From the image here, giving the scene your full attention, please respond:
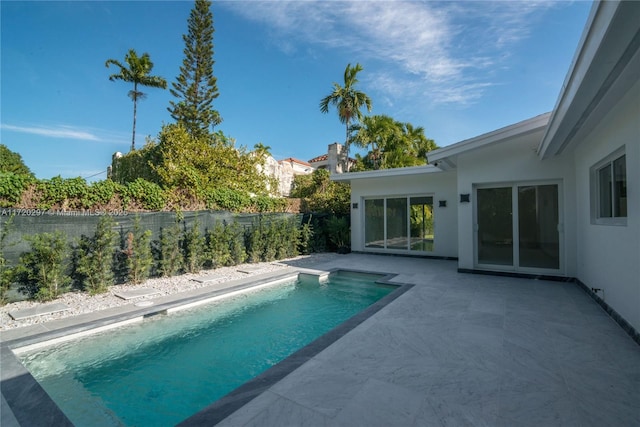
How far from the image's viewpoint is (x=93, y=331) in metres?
4.25

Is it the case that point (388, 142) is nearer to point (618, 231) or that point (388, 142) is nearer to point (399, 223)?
point (399, 223)

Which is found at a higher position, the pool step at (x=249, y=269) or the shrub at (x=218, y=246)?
the shrub at (x=218, y=246)

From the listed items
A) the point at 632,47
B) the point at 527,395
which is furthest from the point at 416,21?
the point at 527,395

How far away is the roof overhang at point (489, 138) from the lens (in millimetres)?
6344

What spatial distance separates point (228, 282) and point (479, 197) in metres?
6.72

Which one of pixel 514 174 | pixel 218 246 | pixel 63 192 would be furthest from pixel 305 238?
pixel 63 192

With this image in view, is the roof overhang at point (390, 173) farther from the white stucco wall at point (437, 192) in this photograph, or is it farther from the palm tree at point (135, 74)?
the palm tree at point (135, 74)

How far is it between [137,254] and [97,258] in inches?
32.0

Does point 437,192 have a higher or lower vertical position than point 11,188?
higher

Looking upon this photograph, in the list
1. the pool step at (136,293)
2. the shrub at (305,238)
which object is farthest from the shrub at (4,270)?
the shrub at (305,238)

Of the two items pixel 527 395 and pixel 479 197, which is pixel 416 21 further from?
pixel 527 395

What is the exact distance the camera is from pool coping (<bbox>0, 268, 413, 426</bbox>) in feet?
7.54

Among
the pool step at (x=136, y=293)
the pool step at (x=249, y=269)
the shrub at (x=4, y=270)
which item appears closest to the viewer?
the shrub at (x=4, y=270)

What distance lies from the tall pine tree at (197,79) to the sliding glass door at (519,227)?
19.0 metres
